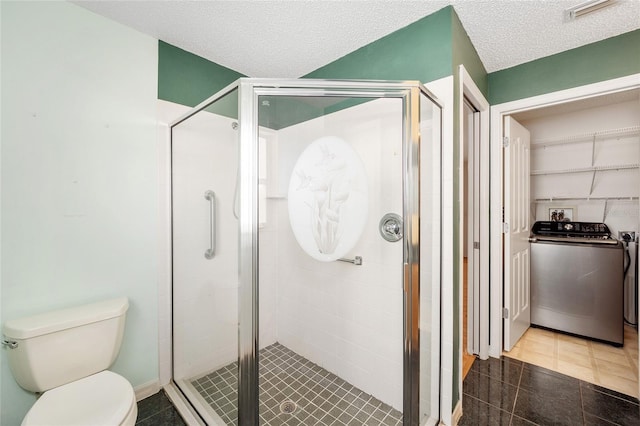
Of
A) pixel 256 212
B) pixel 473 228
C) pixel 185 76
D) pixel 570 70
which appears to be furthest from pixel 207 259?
pixel 570 70

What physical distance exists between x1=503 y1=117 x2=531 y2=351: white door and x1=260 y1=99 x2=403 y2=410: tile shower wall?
1336mm

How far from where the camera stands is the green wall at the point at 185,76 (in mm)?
1783

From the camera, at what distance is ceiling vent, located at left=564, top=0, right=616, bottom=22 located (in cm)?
140

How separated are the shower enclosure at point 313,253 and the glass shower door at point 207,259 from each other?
0.01m

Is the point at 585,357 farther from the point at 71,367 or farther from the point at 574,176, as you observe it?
the point at 71,367

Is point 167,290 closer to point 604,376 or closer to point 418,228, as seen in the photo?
point 418,228

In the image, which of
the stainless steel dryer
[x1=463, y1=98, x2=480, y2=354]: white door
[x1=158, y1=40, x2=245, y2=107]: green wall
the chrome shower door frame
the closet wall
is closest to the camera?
the chrome shower door frame

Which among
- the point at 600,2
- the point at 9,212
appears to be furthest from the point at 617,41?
the point at 9,212

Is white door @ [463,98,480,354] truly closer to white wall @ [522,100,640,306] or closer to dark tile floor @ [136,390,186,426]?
white wall @ [522,100,640,306]

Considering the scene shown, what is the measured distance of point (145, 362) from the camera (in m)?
1.72

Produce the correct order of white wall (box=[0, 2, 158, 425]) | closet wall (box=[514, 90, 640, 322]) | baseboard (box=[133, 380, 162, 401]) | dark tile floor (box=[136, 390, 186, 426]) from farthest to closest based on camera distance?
closet wall (box=[514, 90, 640, 322]) → baseboard (box=[133, 380, 162, 401]) → dark tile floor (box=[136, 390, 186, 426]) → white wall (box=[0, 2, 158, 425])

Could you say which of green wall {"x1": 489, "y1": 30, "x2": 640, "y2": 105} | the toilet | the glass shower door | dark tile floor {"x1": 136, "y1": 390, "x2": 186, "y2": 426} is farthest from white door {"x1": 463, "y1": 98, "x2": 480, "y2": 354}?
the toilet

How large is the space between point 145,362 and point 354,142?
6.36 ft

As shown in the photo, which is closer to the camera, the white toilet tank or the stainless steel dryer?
the white toilet tank
